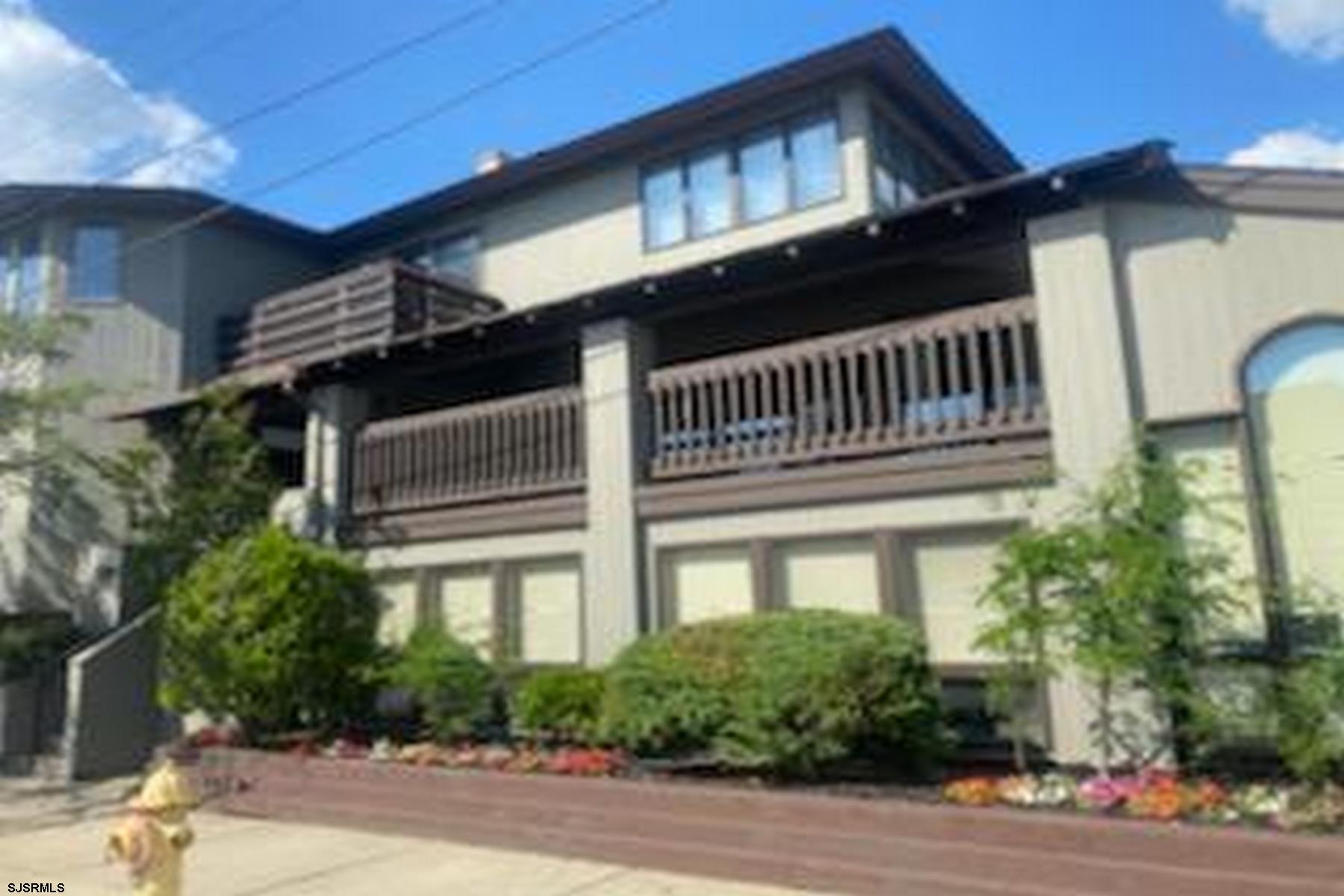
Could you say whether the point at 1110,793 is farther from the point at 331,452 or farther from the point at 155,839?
the point at 331,452

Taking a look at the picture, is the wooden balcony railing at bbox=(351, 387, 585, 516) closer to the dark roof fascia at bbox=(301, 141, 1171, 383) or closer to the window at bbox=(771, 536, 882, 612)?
the dark roof fascia at bbox=(301, 141, 1171, 383)

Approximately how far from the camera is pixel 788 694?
922cm

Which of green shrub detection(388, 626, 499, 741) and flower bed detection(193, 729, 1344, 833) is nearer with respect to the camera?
flower bed detection(193, 729, 1344, 833)

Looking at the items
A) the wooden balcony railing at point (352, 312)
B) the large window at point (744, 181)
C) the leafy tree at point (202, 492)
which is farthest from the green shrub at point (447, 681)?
the large window at point (744, 181)

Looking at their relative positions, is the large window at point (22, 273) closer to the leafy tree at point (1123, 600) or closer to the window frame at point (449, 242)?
the window frame at point (449, 242)

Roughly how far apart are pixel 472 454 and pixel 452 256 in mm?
6130

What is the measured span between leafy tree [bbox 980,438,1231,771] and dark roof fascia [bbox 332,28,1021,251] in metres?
7.84

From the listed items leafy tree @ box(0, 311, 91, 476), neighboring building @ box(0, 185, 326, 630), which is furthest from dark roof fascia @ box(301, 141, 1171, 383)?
neighboring building @ box(0, 185, 326, 630)

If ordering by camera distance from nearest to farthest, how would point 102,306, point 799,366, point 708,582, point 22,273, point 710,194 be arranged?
point 799,366, point 708,582, point 710,194, point 102,306, point 22,273

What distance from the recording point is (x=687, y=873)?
9.02 m

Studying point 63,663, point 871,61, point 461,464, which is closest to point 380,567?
point 461,464

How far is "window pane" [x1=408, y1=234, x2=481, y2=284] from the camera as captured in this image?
19.9 meters

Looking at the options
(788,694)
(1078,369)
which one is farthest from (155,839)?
(1078,369)

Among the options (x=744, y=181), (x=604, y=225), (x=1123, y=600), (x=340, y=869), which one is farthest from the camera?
(x=604, y=225)
